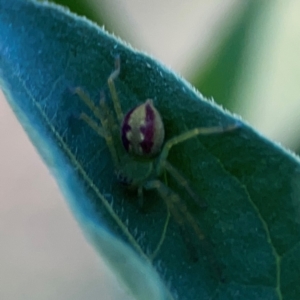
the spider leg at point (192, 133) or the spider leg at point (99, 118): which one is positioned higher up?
the spider leg at point (99, 118)

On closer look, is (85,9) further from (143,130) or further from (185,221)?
(185,221)

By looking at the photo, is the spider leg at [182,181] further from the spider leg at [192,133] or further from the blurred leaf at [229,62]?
the blurred leaf at [229,62]

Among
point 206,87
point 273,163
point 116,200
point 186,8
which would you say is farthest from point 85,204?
point 186,8

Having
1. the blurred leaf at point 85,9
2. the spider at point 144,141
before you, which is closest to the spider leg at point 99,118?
the spider at point 144,141

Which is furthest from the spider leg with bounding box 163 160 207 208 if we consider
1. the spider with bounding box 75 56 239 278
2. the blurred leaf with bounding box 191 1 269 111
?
the blurred leaf with bounding box 191 1 269 111

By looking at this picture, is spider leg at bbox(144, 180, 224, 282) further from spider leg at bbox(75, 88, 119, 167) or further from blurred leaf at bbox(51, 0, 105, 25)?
blurred leaf at bbox(51, 0, 105, 25)

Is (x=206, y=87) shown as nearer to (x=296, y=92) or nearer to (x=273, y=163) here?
(x=296, y=92)
